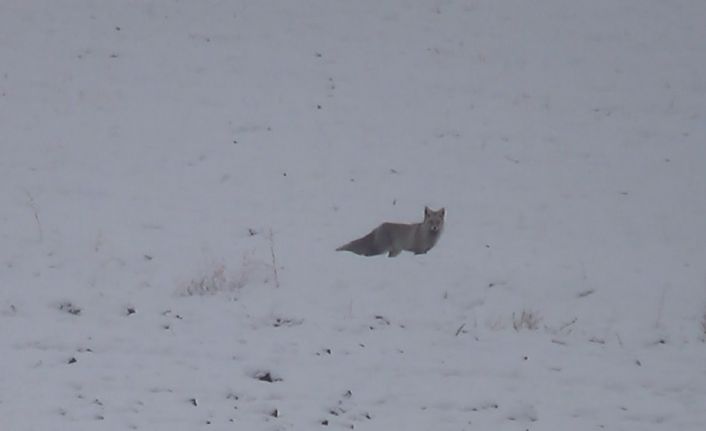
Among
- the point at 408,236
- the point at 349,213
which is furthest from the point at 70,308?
the point at 349,213

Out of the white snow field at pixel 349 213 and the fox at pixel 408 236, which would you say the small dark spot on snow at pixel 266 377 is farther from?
the fox at pixel 408 236

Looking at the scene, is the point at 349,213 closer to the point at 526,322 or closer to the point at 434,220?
the point at 434,220

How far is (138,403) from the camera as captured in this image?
21.5 ft

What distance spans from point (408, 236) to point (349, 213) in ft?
3.59

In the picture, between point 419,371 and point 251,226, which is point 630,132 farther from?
point 419,371

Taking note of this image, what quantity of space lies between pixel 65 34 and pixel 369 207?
8973 millimetres

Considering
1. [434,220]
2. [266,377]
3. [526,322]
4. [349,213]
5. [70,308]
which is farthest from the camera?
[349,213]

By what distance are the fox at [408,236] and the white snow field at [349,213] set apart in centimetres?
37

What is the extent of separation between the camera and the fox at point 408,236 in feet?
37.0

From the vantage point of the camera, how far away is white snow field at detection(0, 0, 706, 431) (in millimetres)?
7133

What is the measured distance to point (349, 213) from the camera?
484 inches

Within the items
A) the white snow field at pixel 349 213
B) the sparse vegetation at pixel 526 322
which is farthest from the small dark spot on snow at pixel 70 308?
the sparse vegetation at pixel 526 322

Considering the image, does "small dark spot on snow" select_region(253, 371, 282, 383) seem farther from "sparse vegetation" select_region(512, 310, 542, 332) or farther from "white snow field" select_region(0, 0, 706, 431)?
"sparse vegetation" select_region(512, 310, 542, 332)

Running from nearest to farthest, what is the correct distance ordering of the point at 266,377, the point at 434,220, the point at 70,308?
the point at 266,377
the point at 70,308
the point at 434,220
